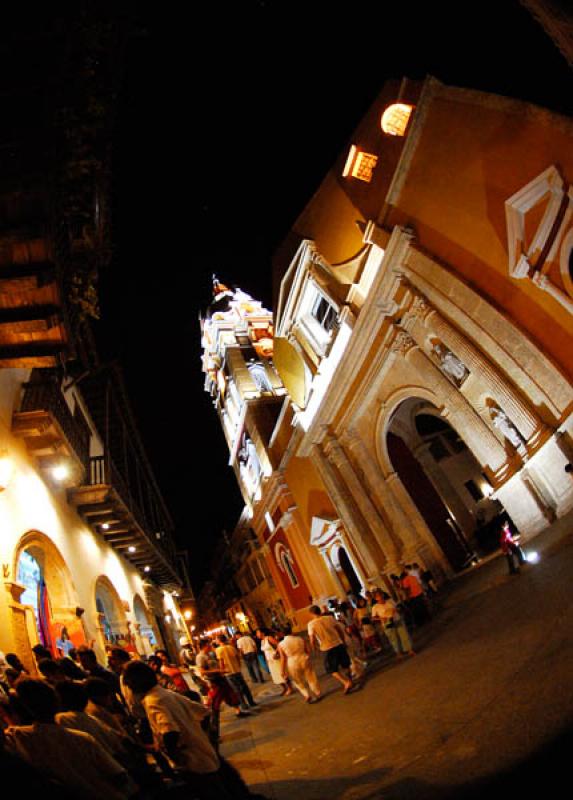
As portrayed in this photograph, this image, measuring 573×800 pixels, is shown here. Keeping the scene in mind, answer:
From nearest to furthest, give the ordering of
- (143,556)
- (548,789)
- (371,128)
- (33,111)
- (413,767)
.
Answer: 1. (548,789)
2. (413,767)
3. (33,111)
4. (371,128)
5. (143,556)

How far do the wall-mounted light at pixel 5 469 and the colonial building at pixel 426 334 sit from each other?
36.0 feet

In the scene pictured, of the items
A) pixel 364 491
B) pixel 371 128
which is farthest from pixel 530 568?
pixel 371 128

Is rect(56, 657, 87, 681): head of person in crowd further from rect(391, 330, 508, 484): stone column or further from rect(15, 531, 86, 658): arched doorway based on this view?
rect(391, 330, 508, 484): stone column

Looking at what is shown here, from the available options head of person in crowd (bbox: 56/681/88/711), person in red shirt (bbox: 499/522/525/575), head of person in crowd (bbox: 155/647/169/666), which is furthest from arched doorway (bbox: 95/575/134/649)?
head of person in crowd (bbox: 56/681/88/711)

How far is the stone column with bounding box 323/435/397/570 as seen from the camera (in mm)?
17045

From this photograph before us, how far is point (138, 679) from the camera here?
10.6ft

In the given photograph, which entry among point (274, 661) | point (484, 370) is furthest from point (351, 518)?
point (484, 370)

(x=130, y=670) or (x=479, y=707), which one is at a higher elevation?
(x=130, y=670)

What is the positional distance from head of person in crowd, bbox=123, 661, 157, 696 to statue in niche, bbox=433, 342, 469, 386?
37.0 feet

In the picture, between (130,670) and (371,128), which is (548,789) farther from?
(371,128)

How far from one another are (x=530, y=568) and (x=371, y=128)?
44.1 ft

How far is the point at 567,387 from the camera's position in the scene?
31.4 ft

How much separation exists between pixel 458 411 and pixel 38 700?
12.1 m

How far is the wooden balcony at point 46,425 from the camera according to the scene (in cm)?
990
